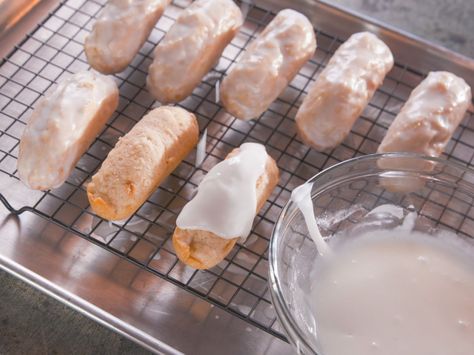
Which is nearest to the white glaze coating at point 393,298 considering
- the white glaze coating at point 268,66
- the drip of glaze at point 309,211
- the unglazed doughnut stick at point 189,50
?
the drip of glaze at point 309,211

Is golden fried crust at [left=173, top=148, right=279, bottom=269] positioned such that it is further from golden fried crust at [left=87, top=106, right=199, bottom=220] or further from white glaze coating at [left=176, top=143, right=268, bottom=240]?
golden fried crust at [left=87, top=106, right=199, bottom=220]

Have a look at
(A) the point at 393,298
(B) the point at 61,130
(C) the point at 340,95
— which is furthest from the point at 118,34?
(A) the point at 393,298

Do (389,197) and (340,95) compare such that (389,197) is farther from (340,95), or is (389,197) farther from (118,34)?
(118,34)

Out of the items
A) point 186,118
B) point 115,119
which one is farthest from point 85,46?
point 186,118

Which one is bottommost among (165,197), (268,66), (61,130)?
(165,197)

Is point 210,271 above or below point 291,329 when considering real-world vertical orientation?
below

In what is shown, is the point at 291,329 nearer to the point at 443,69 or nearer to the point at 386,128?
the point at 386,128
